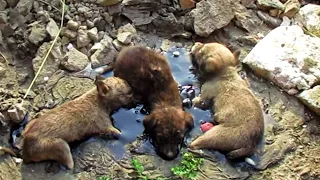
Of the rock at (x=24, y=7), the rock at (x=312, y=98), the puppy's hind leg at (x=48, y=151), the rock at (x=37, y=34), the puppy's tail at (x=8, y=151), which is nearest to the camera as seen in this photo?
the puppy's hind leg at (x=48, y=151)

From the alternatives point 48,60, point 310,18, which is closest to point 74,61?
point 48,60

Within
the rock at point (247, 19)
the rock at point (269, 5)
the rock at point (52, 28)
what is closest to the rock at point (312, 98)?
the rock at point (247, 19)

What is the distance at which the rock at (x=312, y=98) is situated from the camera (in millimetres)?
4469

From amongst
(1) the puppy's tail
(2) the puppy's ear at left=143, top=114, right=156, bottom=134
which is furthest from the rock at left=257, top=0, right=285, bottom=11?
(1) the puppy's tail

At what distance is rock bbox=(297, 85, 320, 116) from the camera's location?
4.47 m

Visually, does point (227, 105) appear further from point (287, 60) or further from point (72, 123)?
point (72, 123)

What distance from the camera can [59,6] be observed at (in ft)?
16.4

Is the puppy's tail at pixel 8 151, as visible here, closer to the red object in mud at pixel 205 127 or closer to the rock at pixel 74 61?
the rock at pixel 74 61

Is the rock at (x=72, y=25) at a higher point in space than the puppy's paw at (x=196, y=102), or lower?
higher

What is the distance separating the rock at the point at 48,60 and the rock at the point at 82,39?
6.3 inches

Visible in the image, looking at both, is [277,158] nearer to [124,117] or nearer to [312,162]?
[312,162]

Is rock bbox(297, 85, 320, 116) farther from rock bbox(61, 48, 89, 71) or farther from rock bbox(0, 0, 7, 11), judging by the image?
rock bbox(0, 0, 7, 11)

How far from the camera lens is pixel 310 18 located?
5.18 metres

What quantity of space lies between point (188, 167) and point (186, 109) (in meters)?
0.54
